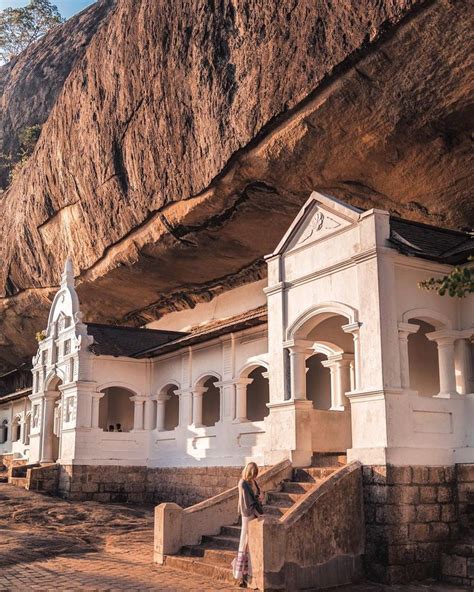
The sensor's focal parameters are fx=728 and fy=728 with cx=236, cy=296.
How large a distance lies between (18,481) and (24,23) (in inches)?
1801

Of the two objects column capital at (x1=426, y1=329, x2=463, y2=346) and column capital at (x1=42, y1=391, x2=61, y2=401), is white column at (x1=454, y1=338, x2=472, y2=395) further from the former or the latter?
column capital at (x1=42, y1=391, x2=61, y2=401)

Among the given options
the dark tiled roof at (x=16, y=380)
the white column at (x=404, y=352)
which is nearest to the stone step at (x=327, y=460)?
the white column at (x=404, y=352)

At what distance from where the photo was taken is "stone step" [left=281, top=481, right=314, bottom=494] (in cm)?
1268

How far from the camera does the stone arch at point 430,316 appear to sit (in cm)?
1252

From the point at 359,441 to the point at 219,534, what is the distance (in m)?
2.99

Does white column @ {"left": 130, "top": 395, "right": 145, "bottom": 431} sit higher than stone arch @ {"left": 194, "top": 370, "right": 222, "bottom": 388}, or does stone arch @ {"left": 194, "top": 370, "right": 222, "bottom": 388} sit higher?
stone arch @ {"left": 194, "top": 370, "right": 222, "bottom": 388}

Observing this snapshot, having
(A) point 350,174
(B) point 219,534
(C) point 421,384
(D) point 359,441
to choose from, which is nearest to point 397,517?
(D) point 359,441

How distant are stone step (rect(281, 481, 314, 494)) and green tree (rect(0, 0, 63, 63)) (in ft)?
174

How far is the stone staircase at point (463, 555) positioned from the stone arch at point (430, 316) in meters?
2.89

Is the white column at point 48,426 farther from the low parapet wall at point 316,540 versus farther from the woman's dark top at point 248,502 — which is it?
the low parapet wall at point 316,540

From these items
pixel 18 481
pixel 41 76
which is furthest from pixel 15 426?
pixel 41 76

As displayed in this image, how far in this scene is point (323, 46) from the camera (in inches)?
582

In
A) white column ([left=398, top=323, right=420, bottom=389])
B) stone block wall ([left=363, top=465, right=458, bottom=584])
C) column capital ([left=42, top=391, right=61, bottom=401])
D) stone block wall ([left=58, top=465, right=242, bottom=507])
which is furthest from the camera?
column capital ([left=42, top=391, right=61, bottom=401])

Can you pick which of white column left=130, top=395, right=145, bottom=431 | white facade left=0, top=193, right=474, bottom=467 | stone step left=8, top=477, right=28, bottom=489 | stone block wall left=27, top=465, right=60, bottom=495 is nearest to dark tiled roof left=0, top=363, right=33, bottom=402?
stone step left=8, top=477, right=28, bottom=489
